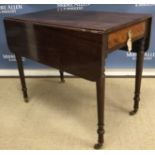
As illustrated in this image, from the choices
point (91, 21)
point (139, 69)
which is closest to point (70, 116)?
point (139, 69)

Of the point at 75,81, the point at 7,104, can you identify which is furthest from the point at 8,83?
the point at 75,81

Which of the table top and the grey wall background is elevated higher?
the table top

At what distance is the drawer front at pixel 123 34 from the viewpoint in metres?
1.29

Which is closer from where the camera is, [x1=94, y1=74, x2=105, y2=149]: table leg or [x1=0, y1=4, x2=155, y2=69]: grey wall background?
[x1=94, y1=74, x2=105, y2=149]: table leg

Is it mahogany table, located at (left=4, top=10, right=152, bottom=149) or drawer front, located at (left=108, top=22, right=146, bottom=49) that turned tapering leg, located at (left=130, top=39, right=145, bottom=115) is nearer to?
mahogany table, located at (left=4, top=10, right=152, bottom=149)

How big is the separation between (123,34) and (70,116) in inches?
30.4

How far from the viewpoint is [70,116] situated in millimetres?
1860

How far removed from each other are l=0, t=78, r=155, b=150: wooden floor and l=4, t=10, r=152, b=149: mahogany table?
20 centimetres

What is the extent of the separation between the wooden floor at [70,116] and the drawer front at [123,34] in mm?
617

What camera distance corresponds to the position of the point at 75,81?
2422 millimetres

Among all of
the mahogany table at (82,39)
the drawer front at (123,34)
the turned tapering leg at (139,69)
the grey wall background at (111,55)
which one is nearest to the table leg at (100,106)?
the mahogany table at (82,39)

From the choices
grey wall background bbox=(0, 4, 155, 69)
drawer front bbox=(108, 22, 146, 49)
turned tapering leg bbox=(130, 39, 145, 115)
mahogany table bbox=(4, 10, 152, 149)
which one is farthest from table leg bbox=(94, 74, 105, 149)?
grey wall background bbox=(0, 4, 155, 69)

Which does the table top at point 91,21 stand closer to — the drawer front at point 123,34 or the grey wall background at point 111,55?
the drawer front at point 123,34

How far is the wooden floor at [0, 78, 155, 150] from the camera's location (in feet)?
5.23
